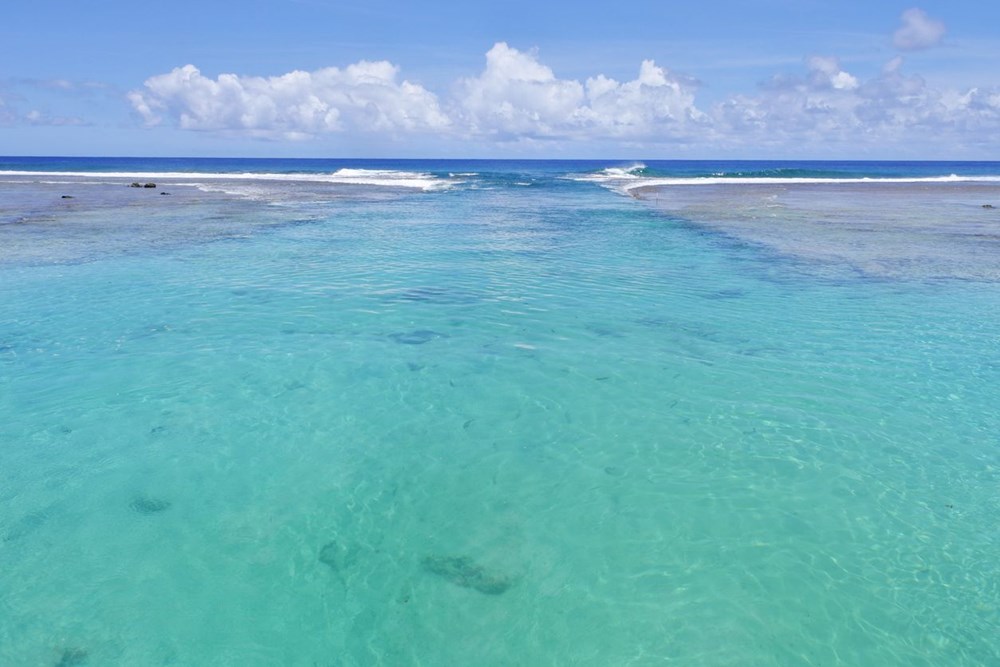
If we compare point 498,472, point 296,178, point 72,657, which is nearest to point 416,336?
point 498,472

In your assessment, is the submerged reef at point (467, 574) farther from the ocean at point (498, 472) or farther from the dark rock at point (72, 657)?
the dark rock at point (72, 657)

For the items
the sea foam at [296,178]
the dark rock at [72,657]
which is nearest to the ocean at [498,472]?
the dark rock at [72,657]

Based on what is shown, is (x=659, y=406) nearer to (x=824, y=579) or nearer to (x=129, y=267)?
(x=824, y=579)

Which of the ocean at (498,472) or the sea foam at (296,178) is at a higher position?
the sea foam at (296,178)

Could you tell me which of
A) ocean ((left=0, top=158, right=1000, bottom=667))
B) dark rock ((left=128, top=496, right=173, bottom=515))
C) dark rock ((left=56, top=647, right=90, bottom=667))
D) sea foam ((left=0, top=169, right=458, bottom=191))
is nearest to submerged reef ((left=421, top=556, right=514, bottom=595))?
ocean ((left=0, top=158, right=1000, bottom=667))

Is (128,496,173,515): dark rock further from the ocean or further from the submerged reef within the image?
the submerged reef

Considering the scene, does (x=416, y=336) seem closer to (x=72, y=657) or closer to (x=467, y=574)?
(x=467, y=574)
